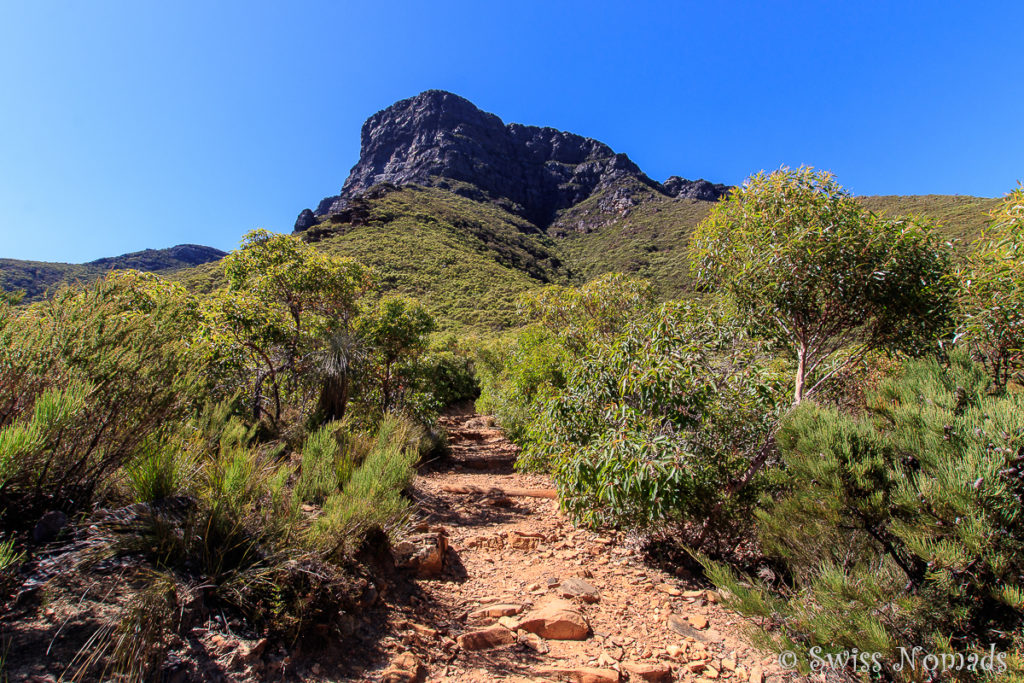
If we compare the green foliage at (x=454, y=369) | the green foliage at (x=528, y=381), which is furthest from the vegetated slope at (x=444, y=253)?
the green foliage at (x=528, y=381)

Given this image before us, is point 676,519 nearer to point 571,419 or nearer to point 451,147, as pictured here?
point 571,419

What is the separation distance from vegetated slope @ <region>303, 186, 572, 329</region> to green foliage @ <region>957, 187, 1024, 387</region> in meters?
20.6

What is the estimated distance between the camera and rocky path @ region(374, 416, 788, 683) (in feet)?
8.92

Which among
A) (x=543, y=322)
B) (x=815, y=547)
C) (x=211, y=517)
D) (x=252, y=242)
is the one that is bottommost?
(x=815, y=547)

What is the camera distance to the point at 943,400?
2.54 m

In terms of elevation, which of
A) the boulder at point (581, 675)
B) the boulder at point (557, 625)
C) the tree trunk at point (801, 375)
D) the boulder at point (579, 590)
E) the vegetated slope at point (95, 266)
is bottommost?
the boulder at point (579, 590)

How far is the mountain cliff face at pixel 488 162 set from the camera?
87312 millimetres

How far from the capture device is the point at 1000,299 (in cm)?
322

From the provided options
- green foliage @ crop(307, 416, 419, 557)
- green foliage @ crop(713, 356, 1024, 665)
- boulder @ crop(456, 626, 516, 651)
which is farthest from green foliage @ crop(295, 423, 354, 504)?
green foliage @ crop(713, 356, 1024, 665)

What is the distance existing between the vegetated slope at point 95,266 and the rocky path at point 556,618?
979 inches

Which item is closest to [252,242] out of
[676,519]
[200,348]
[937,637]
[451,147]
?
[200,348]

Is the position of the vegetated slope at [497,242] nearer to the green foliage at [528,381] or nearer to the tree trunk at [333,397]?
the green foliage at [528,381]

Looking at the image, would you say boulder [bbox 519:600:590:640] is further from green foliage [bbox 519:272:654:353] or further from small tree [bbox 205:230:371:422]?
green foliage [bbox 519:272:654:353]

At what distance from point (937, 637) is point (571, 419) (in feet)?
10.7
